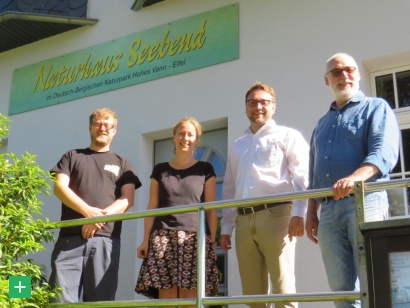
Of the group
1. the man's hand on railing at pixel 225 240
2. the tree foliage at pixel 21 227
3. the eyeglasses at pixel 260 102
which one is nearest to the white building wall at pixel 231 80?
the man's hand on railing at pixel 225 240

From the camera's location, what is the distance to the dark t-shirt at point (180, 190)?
14.4 feet

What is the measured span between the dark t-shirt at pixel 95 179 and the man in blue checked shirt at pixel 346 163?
1384mm

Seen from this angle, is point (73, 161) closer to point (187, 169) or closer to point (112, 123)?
point (112, 123)

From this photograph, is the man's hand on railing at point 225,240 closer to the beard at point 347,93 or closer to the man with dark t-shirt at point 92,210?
the man with dark t-shirt at point 92,210

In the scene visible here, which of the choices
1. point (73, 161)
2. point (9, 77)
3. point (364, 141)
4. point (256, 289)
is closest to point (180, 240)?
point (256, 289)

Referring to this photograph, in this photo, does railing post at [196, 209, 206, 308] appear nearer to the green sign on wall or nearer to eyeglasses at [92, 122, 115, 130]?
eyeglasses at [92, 122, 115, 130]

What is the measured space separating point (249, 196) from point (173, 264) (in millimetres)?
659

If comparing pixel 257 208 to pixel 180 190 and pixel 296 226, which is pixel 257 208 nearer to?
pixel 296 226

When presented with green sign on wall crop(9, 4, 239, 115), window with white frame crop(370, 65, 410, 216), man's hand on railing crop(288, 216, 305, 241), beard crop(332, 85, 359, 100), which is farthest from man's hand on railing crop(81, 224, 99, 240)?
green sign on wall crop(9, 4, 239, 115)

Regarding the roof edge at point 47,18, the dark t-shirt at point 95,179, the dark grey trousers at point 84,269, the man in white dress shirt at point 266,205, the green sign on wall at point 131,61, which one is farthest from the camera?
the roof edge at point 47,18

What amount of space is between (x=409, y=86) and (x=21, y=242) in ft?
11.1

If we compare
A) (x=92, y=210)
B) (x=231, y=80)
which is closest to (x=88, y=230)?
(x=92, y=210)

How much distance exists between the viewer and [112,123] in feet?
15.7

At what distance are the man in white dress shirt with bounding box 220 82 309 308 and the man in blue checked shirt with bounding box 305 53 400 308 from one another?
0.22 metres
